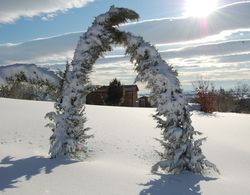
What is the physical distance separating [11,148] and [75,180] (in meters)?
1.81

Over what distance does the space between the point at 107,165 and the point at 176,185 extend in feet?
3.22

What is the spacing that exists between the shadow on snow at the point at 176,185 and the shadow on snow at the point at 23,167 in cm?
116

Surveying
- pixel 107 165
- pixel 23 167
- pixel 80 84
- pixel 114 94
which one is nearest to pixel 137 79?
pixel 80 84

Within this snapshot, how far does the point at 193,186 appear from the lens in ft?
15.1

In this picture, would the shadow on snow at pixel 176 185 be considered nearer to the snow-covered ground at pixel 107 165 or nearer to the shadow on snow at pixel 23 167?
the snow-covered ground at pixel 107 165

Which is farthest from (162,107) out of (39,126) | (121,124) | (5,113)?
(5,113)

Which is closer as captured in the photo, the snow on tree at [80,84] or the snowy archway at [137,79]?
the snowy archway at [137,79]

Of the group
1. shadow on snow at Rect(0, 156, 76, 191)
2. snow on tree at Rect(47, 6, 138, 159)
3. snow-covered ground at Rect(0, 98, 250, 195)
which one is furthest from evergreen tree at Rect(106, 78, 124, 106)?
shadow on snow at Rect(0, 156, 76, 191)

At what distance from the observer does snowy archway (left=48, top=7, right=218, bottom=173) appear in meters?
5.38

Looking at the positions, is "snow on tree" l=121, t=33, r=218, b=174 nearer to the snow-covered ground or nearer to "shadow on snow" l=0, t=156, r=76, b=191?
the snow-covered ground

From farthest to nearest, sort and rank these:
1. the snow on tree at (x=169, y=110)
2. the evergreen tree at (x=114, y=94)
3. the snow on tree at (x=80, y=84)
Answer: the evergreen tree at (x=114, y=94) → the snow on tree at (x=80, y=84) → the snow on tree at (x=169, y=110)

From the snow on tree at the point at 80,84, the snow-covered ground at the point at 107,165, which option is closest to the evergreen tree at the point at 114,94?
the snow-covered ground at the point at 107,165

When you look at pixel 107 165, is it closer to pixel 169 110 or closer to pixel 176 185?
pixel 176 185

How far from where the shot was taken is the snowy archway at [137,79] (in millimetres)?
5383
